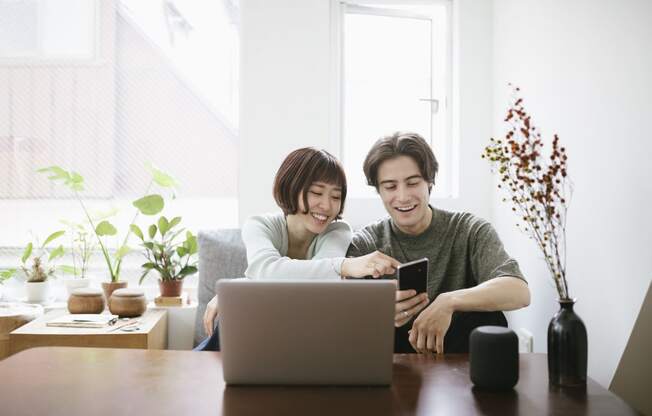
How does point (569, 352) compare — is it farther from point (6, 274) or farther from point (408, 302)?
point (6, 274)

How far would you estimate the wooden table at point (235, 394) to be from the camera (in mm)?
1111

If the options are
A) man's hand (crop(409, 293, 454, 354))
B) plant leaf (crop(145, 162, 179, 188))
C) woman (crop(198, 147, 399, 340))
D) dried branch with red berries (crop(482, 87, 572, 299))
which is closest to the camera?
dried branch with red berries (crop(482, 87, 572, 299))

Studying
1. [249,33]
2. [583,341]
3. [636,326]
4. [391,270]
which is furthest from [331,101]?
[583,341]

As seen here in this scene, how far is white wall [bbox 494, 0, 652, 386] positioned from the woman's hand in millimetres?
673

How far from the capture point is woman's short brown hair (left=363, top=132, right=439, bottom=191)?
2.15 metres

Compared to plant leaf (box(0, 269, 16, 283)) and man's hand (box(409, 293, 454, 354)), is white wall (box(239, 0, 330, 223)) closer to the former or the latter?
plant leaf (box(0, 269, 16, 283))

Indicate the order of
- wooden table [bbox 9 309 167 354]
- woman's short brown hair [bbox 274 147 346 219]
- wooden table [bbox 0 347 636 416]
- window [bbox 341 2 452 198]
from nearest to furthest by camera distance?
wooden table [bbox 0 347 636 416] → woman's short brown hair [bbox 274 147 346 219] → wooden table [bbox 9 309 167 354] → window [bbox 341 2 452 198]

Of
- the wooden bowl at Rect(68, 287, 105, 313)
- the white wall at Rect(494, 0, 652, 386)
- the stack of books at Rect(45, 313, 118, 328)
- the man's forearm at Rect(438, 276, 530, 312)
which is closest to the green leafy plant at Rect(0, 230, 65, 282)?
the wooden bowl at Rect(68, 287, 105, 313)

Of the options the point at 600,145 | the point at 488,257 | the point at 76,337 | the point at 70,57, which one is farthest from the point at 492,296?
the point at 70,57

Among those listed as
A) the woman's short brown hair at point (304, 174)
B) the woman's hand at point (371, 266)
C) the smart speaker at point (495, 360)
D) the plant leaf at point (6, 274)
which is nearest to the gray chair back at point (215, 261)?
the woman's short brown hair at point (304, 174)

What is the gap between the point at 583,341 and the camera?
4.20ft

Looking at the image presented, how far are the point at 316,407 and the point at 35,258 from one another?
242cm

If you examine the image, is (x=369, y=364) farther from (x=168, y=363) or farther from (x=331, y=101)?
(x=331, y=101)

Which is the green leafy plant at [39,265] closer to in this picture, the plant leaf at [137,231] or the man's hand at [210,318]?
the plant leaf at [137,231]
